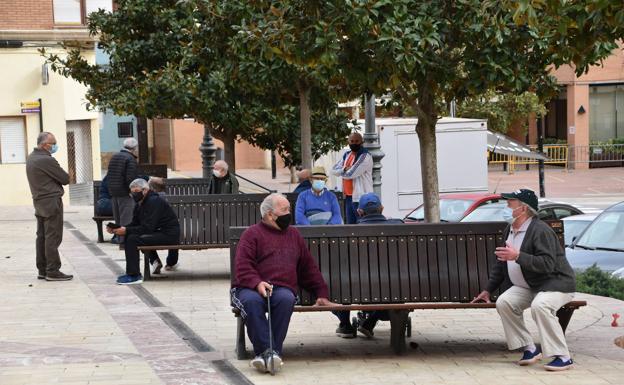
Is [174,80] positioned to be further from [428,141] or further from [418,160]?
[428,141]

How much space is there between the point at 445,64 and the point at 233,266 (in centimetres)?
408

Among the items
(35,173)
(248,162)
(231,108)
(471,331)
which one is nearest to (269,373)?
(471,331)

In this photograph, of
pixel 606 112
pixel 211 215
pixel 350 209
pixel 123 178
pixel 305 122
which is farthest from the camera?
pixel 606 112

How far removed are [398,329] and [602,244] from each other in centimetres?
650

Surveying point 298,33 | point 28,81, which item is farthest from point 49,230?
point 28,81

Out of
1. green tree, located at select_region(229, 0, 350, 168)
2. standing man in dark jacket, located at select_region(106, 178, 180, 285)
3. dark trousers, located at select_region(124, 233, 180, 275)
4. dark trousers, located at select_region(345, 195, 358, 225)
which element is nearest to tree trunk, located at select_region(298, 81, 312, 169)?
dark trousers, located at select_region(345, 195, 358, 225)

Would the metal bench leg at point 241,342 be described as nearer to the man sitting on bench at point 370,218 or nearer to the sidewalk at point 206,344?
the sidewalk at point 206,344

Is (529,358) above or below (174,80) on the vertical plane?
below

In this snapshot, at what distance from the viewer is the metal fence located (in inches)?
1838

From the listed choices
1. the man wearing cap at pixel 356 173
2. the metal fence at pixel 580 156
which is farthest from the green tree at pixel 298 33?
the metal fence at pixel 580 156

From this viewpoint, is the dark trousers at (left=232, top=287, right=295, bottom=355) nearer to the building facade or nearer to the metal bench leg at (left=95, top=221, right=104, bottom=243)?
the metal bench leg at (left=95, top=221, right=104, bottom=243)

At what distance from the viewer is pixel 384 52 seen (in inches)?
479

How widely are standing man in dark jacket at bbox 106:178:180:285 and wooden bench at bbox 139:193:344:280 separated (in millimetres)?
477

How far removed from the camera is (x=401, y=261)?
10.0 meters
